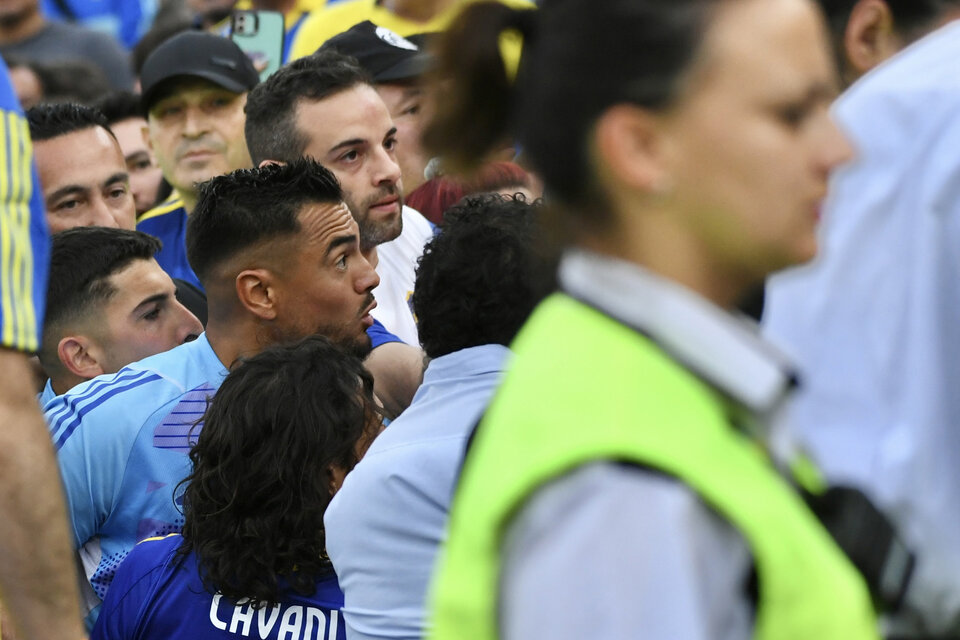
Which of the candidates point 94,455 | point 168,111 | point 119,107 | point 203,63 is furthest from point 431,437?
point 119,107

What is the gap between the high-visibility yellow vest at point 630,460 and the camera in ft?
3.97

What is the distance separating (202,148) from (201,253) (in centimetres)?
190

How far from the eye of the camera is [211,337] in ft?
13.3

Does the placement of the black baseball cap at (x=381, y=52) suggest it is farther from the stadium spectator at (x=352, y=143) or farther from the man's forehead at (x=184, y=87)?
the man's forehead at (x=184, y=87)

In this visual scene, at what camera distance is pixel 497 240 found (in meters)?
3.22

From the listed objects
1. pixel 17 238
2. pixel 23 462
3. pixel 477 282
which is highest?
pixel 17 238

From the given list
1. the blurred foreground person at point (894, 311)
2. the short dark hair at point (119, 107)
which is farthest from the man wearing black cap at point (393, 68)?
the blurred foreground person at point (894, 311)

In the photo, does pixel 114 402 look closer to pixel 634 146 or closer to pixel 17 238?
pixel 17 238

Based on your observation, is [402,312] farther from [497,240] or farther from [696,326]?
[696,326]

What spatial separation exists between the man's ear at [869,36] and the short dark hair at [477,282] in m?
1.00

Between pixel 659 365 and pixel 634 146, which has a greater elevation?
pixel 634 146

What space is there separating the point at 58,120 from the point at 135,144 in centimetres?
144

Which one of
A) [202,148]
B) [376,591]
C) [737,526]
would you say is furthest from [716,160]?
[202,148]

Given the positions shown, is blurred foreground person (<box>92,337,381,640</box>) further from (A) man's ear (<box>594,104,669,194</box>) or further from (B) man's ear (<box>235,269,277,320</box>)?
(A) man's ear (<box>594,104,669,194</box>)
